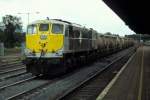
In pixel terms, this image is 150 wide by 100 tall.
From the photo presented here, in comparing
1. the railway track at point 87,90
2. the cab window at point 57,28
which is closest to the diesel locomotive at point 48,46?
the cab window at point 57,28

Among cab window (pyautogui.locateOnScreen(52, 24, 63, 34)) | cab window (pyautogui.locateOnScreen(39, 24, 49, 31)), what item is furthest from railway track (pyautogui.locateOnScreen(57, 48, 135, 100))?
cab window (pyautogui.locateOnScreen(39, 24, 49, 31))

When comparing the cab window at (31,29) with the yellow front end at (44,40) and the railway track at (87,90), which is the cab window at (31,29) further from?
the railway track at (87,90)

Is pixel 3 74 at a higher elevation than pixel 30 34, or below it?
below

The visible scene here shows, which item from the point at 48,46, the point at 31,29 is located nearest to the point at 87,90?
the point at 48,46

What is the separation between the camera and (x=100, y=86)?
67.4 ft

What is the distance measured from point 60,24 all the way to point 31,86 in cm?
549

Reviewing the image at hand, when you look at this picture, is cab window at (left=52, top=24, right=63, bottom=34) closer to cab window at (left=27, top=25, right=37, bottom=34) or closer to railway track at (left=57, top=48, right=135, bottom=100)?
cab window at (left=27, top=25, right=37, bottom=34)

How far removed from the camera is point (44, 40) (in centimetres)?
2375

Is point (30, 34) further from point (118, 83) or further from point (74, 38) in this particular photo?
point (118, 83)

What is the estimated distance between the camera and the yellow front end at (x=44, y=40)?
76.8 feet

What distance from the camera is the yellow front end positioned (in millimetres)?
23406

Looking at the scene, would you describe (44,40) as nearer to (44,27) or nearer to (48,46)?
(48,46)

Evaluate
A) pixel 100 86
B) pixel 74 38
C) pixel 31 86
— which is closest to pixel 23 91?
pixel 31 86

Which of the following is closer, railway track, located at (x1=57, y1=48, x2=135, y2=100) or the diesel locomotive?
railway track, located at (x1=57, y1=48, x2=135, y2=100)
